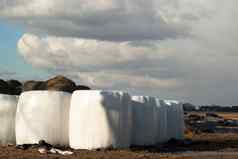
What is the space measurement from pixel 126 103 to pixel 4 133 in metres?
6.05

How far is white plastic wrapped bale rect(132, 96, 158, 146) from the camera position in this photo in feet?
85.4

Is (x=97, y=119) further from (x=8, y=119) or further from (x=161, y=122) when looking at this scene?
(x=161, y=122)

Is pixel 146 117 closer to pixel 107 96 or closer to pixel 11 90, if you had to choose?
pixel 107 96

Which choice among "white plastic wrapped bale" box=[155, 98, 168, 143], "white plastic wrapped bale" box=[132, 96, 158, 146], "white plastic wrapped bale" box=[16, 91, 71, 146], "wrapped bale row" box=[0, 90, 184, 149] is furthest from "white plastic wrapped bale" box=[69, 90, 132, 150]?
"white plastic wrapped bale" box=[155, 98, 168, 143]

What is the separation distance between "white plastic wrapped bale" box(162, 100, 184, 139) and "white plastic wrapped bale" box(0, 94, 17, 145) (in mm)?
8092

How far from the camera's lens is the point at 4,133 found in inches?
1012

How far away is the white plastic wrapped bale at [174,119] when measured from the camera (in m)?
30.4

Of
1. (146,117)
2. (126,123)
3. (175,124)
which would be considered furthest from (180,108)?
(126,123)

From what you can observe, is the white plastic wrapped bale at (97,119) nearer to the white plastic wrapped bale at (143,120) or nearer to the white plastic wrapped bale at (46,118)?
the white plastic wrapped bale at (46,118)

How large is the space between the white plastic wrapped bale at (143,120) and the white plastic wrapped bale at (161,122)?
0.68 metres

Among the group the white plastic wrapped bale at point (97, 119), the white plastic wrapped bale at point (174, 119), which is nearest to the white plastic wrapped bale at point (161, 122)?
the white plastic wrapped bale at point (174, 119)

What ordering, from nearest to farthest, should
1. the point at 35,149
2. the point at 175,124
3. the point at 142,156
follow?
the point at 142,156
the point at 35,149
the point at 175,124

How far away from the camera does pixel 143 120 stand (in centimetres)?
2638

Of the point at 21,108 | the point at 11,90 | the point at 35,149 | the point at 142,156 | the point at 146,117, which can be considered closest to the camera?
the point at 142,156
